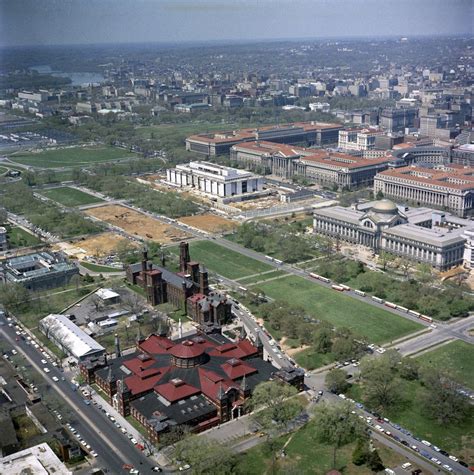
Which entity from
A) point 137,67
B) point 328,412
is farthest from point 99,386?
point 137,67

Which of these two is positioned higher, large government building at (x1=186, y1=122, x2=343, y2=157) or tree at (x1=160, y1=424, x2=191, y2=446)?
large government building at (x1=186, y1=122, x2=343, y2=157)

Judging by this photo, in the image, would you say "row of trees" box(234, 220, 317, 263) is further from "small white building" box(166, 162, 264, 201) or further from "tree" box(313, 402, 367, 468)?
"tree" box(313, 402, 367, 468)

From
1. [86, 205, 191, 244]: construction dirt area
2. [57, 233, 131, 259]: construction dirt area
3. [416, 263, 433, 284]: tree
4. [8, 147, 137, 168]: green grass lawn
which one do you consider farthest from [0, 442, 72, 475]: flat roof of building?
[8, 147, 137, 168]: green grass lawn

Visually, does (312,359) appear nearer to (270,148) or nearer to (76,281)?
(76,281)

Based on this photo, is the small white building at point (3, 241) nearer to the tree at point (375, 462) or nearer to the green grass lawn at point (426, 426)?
the green grass lawn at point (426, 426)

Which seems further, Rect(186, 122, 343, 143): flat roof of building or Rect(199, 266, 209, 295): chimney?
Rect(186, 122, 343, 143): flat roof of building

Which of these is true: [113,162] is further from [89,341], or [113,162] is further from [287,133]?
[89,341]

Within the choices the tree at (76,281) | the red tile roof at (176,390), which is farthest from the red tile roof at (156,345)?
the tree at (76,281)
